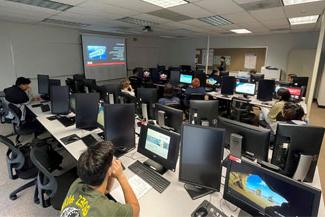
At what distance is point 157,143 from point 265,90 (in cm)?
402

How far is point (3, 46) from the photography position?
5258 millimetres

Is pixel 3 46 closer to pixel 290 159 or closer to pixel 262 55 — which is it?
pixel 290 159

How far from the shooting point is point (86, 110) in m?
2.84

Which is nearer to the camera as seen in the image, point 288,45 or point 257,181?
point 257,181

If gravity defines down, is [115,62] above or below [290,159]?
above

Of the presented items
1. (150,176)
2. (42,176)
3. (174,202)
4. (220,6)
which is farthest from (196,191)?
(220,6)

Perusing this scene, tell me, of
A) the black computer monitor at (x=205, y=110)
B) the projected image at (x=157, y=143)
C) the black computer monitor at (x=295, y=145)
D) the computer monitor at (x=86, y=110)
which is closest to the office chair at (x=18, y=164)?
the computer monitor at (x=86, y=110)

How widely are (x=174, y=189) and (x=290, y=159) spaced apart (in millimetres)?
1046

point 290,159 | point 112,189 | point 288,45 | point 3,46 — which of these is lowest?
point 112,189

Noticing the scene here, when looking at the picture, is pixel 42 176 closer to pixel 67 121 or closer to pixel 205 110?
pixel 67 121

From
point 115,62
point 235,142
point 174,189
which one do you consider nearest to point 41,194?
point 174,189

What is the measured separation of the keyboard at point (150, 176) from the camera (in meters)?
1.62

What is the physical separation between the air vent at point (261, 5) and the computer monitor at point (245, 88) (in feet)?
6.82

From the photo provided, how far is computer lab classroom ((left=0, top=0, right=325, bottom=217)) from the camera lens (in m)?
1.27
